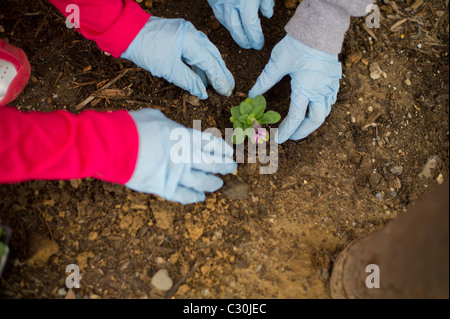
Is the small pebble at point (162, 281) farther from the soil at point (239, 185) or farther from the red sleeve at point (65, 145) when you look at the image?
the red sleeve at point (65, 145)

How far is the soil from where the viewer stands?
6.36 ft

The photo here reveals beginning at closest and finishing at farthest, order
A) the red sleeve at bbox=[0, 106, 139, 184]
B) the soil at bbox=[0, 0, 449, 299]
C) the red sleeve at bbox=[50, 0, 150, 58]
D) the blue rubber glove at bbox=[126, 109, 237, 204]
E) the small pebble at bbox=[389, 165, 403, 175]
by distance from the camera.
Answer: the red sleeve at bbox=[0, 106, 139, 184]
the blue rubber glove at bbox=[126, 109, 237, 204]
the soil at bbox=[0, 0, 449, 299]
the red sleeve at bbox=[50, 0, 150, 58]
the small pebble at bbox=[389, 165, 403, 175]

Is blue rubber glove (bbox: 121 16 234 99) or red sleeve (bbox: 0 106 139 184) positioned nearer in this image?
red sleeve (bbox: 0 106 139 184)

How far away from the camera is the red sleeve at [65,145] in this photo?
1600mm

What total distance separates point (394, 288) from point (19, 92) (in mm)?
2415

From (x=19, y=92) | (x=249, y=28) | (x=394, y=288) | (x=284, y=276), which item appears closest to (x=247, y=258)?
(x=284, y=276)

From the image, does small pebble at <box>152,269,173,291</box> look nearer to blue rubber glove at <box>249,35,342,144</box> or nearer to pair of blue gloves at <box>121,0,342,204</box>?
pair of blue gloves at <box>121,0,342,204</box>

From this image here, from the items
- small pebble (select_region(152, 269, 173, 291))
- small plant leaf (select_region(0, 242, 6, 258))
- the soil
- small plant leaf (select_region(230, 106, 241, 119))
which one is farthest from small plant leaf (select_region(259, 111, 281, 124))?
small plant leaf (select_region(0, 242, 6, 258))

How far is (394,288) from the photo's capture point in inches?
53.7

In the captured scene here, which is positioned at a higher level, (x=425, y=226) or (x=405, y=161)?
(x=425, y=226)

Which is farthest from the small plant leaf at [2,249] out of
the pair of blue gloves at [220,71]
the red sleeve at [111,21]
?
the red sleeve at [111,21]

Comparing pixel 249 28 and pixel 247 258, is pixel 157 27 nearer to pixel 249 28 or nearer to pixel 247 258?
pixel 249 28

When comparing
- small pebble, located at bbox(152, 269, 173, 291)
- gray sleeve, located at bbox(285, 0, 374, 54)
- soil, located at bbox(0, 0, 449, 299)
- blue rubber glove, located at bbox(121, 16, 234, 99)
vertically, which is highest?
gray sleeve, located at bbox(285, 0, 374, 54)

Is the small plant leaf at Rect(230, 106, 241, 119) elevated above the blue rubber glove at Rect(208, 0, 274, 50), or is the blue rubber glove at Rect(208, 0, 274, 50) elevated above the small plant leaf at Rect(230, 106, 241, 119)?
the blue rubber glove at Rect(208, 0, 274, 50)
